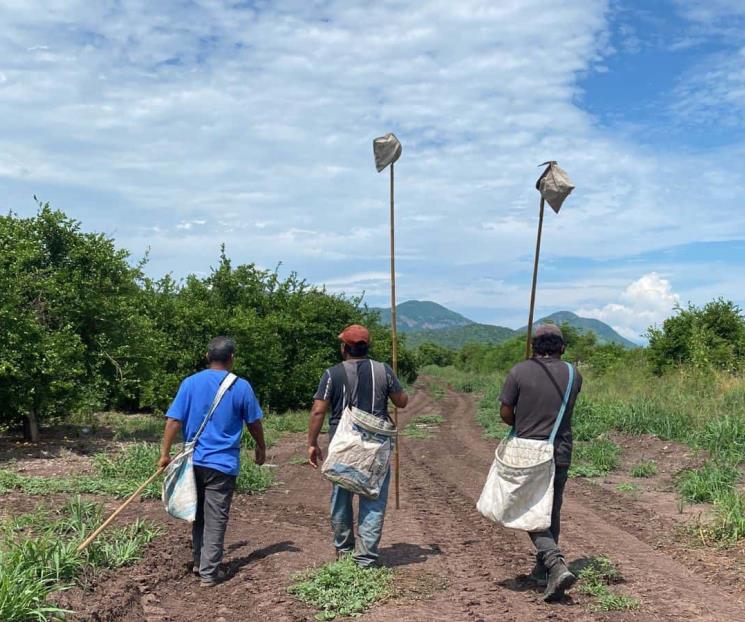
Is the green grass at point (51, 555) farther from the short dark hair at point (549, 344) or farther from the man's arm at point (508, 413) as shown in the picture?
the short dark hair at point (549, 344)

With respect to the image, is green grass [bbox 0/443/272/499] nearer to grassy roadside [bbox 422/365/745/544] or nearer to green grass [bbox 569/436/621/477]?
green grass [bbox 569/436/621/477]

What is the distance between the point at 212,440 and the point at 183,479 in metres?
0.38

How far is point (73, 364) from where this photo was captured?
37.9ft

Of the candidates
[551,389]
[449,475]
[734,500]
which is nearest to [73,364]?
[449,475]

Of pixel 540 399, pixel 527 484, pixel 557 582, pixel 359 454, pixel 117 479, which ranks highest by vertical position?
pixel 540 399

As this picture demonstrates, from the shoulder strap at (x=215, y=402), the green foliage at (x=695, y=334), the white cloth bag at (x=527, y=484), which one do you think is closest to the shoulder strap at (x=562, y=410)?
the white cloth bag at (x=527, y=484)

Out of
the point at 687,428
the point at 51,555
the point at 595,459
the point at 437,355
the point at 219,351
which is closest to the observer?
the point at 51,555

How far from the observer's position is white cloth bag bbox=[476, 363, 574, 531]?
15.7 feet

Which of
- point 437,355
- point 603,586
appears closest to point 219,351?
point 603,586

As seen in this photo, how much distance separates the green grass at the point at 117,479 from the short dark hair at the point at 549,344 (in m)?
4.76

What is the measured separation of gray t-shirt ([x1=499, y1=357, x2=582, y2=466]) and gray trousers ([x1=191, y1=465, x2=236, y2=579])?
7.67 feet

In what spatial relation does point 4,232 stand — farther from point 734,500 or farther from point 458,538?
point 734,500

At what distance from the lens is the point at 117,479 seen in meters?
8.53

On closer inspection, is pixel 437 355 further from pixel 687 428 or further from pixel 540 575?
pixel 540 575
